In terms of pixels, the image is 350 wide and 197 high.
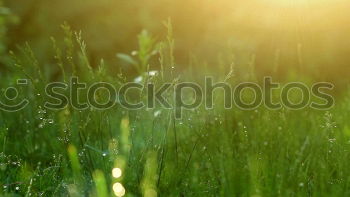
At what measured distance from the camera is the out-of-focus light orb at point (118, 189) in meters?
2.23

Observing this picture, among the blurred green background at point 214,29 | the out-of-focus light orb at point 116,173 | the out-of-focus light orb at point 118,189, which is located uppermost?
the blurred green background at point 214,29

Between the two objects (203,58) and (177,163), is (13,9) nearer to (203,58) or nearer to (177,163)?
(203,58)

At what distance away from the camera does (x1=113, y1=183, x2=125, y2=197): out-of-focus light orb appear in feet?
7.32

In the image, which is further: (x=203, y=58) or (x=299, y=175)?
(x=203, y=58)

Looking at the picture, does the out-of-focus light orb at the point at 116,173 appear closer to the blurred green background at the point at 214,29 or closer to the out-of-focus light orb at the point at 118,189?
the out-of-focus light orb at the point at 118,189

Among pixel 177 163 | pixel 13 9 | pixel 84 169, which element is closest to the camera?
pixel 177 163

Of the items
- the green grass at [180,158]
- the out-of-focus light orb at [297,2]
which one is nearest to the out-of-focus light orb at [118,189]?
the green grass at [180,158]

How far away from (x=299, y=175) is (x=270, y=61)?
2688 mm

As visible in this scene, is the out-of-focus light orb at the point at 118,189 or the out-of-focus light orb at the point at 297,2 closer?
the out-of-focus light orb at the point at 118,189

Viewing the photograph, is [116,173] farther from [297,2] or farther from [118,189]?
[297,2]

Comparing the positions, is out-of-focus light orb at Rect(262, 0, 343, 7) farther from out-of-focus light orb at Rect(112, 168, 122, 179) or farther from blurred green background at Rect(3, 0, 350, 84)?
out-of-focus light orb at Rect(112, 168, 122, 179)

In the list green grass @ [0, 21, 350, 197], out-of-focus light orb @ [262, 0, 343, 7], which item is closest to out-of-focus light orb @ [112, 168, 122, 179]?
green grass @ [0, 21, 350, 197]

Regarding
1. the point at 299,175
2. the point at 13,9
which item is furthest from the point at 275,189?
the point at 13,9

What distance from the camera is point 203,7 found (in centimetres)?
502
